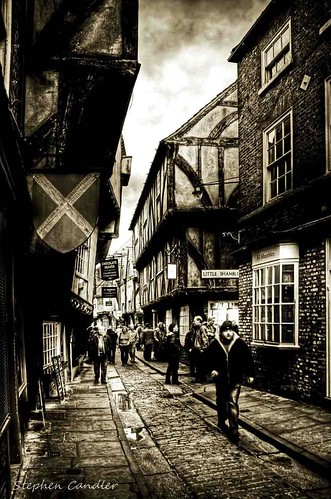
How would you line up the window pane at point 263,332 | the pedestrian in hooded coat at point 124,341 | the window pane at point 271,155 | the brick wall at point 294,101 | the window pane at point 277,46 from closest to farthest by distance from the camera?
the brick wall at point 294,101, the window pane at point 263,332, the window pane at point 277,46, the window pane at point 271,155, the pedestrian in hooded coat at point 124,341

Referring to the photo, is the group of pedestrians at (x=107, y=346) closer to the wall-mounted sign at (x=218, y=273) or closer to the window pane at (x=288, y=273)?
the wall-mounted sign at (x=218, y=273)

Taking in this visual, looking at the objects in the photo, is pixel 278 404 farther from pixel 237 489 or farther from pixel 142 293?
pixel 142 293

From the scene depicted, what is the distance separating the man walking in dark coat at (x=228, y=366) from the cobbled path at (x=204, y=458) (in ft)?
1.85

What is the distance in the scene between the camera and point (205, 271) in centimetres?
2202

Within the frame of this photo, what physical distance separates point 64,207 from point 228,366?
4274 mm

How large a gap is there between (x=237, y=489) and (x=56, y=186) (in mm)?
4047

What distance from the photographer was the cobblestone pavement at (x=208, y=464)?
632 centimetres

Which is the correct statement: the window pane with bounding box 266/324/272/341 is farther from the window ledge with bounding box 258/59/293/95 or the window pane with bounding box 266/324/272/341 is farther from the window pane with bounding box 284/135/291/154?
the window ledge with bounding box 258/59/293/95

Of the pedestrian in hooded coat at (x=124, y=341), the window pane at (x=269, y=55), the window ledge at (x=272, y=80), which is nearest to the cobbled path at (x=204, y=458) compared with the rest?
the window ledge at (x=272, y=80)

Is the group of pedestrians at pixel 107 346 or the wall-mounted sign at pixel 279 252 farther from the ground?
the wall-mounted sign at pixel 279 252

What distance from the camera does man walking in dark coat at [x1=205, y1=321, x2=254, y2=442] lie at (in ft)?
29.9

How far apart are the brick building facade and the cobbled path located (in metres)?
2.38

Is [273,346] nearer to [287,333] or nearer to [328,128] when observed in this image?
[287,333]

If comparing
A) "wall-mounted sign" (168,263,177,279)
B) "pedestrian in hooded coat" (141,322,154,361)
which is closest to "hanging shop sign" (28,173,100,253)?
"wall-mounted sign" (168,263,177,279)
